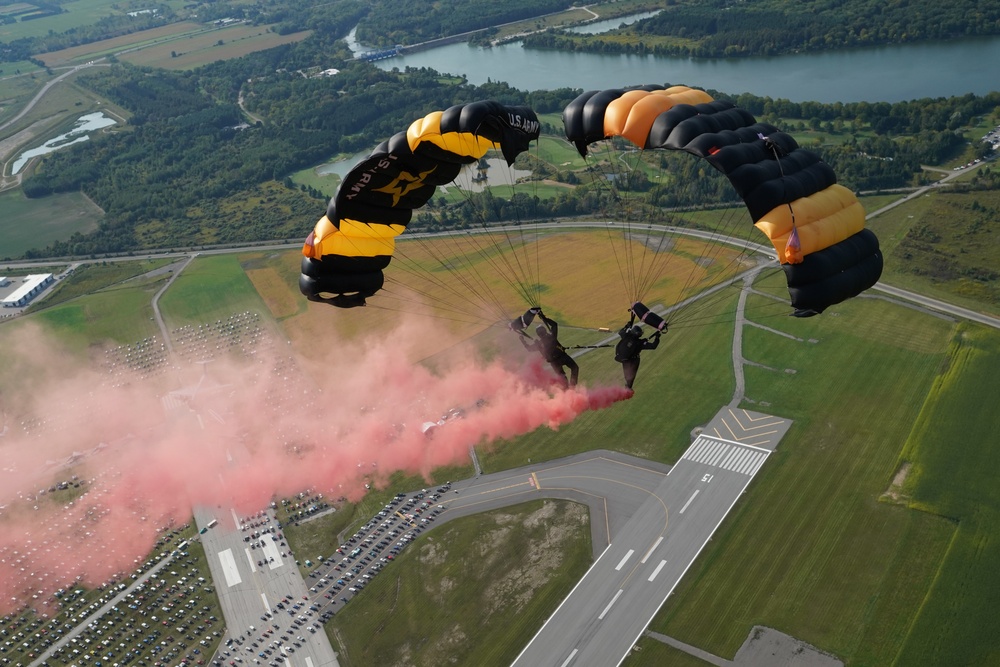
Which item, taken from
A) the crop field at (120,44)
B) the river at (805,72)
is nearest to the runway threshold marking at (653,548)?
the river at (805,72)

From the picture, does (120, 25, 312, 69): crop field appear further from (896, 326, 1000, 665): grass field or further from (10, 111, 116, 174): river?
(896, 326, 1000, 665): grass field

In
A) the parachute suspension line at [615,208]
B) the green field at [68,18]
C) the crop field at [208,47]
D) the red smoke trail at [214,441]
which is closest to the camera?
the red smoke trail at [214,441]

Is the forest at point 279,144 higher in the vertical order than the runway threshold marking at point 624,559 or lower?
higher

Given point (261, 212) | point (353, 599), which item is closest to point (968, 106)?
point (261, 212)

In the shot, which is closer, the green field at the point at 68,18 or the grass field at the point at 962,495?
the grass field at the point at 962,495

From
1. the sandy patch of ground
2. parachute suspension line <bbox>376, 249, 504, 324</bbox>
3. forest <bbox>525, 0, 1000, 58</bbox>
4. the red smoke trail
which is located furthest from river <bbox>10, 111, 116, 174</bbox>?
the sandy patch of ground

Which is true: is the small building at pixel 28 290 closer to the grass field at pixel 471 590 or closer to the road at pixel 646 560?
the grass field at pixel 471 590

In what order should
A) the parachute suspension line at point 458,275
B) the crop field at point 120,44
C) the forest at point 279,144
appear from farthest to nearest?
the crop field at point 120,44, the forest at point 279,144, the parachute suspension line at point 458,275

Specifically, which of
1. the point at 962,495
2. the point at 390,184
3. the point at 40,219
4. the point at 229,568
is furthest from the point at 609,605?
the point at 40,219
